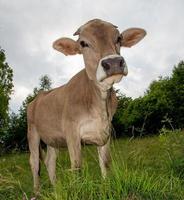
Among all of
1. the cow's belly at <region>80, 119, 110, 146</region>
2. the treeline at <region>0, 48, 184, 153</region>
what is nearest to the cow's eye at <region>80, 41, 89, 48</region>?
the cow's belly at <region>80, 119, 110, 146</region>

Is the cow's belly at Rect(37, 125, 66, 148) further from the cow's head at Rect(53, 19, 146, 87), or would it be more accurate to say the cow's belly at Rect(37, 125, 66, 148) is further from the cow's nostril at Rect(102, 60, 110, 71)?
the cow's nostril at Rect(102, 60, 110, 71)

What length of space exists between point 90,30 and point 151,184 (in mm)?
2602

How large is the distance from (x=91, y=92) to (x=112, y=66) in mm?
1403

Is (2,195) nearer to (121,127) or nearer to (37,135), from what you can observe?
(37,135)

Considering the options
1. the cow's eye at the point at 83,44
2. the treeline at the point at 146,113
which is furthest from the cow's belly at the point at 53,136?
the treeline at the point at 146,113

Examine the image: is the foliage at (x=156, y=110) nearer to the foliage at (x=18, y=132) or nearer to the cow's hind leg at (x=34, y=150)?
the foliage at (x=18, y=132)

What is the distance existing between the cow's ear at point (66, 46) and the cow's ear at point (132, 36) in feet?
2.77

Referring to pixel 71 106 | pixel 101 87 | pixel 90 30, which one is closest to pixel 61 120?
pixel 71 106

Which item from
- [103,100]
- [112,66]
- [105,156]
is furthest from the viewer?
[105,156]

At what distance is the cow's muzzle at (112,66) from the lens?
6.95 m

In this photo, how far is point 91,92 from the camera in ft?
27.3

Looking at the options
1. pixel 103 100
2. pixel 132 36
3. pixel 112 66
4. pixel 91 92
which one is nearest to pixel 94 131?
pixel 103 100

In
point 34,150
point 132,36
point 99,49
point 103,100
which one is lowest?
point 34,150

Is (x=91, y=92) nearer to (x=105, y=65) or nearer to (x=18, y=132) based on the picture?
(x=105, y=65)
